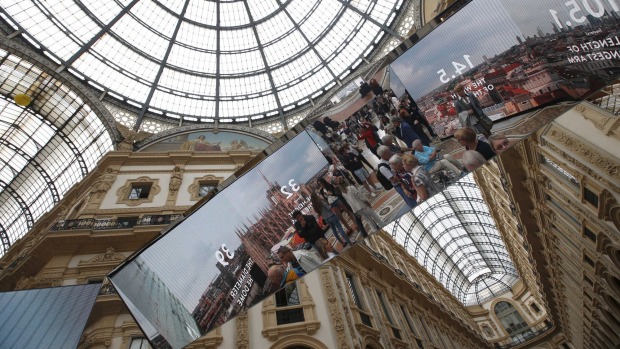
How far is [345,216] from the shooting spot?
620cm

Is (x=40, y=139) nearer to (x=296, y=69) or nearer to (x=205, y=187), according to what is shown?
(x=205, y=187)

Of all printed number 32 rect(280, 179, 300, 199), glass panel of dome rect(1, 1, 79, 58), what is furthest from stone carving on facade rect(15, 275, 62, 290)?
glass panel of dome rect(1, 1, 79, 58)

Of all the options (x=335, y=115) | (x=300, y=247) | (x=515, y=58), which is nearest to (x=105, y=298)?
(x=300, y=247)

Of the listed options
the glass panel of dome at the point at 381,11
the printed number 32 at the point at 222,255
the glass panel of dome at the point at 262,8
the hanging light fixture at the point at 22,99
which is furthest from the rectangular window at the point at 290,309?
the glass panel of dome at the point at 262,8

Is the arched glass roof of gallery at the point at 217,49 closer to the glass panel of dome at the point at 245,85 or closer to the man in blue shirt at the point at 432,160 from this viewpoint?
the glass panel of dome at the point at 245,85

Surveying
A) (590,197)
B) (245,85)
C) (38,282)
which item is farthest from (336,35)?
(38,282)

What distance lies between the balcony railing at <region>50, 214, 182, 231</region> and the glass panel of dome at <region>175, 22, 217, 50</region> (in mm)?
17929

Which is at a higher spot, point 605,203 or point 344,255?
point 344,255

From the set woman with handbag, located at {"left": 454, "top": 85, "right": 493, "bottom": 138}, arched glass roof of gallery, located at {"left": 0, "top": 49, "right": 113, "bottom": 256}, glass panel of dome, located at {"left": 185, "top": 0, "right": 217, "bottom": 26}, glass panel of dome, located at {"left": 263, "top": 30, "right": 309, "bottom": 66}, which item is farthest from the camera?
glass panel of dome, located at {"left": 263, "top": 30, "right": 309, "bottom": 66}

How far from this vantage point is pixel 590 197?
530 inches

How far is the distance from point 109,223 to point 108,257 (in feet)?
6.79

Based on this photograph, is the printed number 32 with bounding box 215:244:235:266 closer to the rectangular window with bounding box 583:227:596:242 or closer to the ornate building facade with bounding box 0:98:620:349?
the ornate building facade with bounding box 0:98:620:349

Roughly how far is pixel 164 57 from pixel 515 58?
98.1 feet

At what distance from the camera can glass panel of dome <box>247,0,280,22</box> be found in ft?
100
